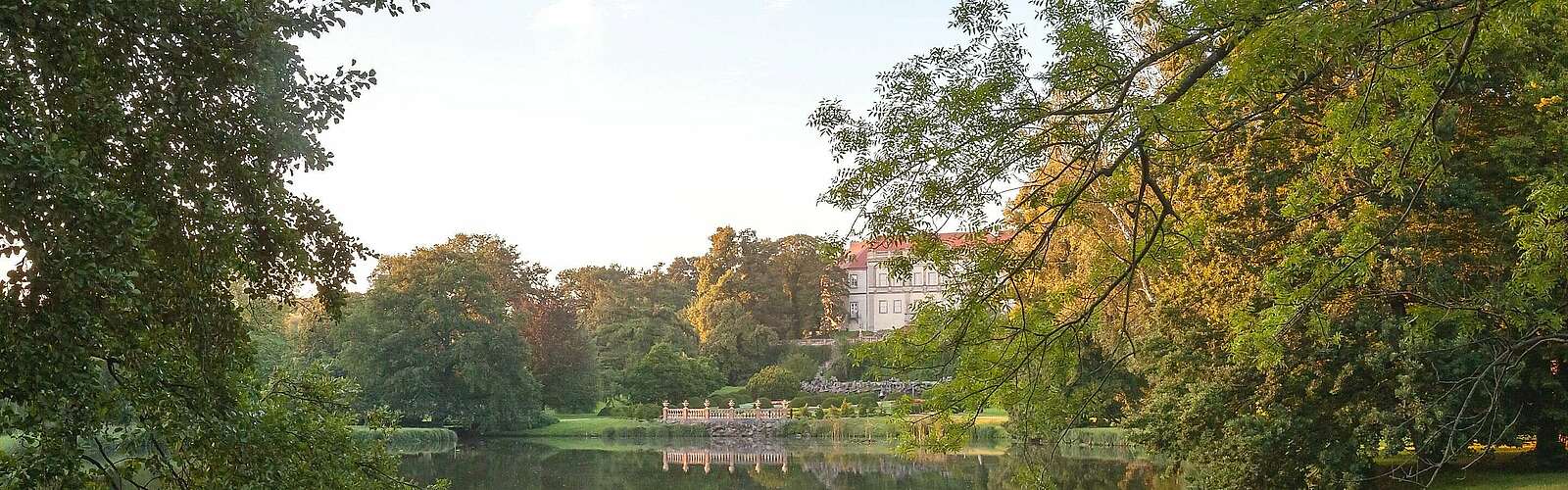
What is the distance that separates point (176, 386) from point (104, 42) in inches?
56.2

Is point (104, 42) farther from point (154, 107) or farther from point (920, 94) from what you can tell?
point (920, 94)

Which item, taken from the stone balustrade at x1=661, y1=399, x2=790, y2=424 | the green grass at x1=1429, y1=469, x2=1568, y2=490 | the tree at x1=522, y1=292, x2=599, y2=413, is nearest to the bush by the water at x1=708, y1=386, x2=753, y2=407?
the stone balustrade at x1=661, y1=399, x2=790, y2=424

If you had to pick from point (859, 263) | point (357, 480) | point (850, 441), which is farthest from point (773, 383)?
point (357, 480)

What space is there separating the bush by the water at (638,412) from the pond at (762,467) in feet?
18.3

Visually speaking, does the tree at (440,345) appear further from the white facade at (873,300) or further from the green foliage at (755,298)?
the white facade at (873,300)

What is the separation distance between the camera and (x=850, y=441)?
33.2 metres

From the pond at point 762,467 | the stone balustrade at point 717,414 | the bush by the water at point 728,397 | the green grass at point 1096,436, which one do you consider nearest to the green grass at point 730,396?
the bush by the water at point 728,397

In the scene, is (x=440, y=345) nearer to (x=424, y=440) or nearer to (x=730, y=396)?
(x=424, y=440)

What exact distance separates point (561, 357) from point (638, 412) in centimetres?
294

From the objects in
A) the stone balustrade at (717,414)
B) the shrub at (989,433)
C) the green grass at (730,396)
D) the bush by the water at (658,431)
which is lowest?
the shrub at (989,433)

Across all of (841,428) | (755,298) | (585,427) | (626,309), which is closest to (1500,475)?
(841,428)

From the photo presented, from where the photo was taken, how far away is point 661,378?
40219mm

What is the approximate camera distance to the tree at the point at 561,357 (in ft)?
123

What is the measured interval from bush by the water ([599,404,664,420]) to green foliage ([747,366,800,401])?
450 cm
